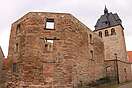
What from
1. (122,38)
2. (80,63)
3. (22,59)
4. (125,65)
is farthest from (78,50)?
(122,38)

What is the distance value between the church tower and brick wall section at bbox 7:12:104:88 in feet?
49.2

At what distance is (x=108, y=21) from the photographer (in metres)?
37.3

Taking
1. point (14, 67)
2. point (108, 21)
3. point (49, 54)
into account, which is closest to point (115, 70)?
point (49, 54)

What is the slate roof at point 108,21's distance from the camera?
119ft

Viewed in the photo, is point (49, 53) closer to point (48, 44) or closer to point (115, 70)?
point (48, 44)

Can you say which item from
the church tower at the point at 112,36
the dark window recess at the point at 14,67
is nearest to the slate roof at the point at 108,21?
the church tower at the point at 112,36

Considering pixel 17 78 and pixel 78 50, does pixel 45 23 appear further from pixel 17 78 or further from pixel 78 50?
pixel 17 78

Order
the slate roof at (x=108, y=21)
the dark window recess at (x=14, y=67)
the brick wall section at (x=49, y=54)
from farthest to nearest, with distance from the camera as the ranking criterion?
the slate roof at (x=108, y=21) → the dark window recess at (x=14, y=67) → the brick wall section at (x=49, y=54)

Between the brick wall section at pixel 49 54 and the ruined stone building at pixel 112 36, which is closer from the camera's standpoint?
the brick wall section at pixel 49 54

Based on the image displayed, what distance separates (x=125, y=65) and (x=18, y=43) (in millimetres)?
15416

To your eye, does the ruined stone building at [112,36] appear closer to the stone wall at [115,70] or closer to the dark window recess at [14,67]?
the stone wall at [115,70]

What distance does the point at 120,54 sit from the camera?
32.9 m

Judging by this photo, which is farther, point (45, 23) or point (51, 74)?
point (45, 23)

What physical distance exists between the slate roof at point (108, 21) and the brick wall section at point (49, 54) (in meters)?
17.8
